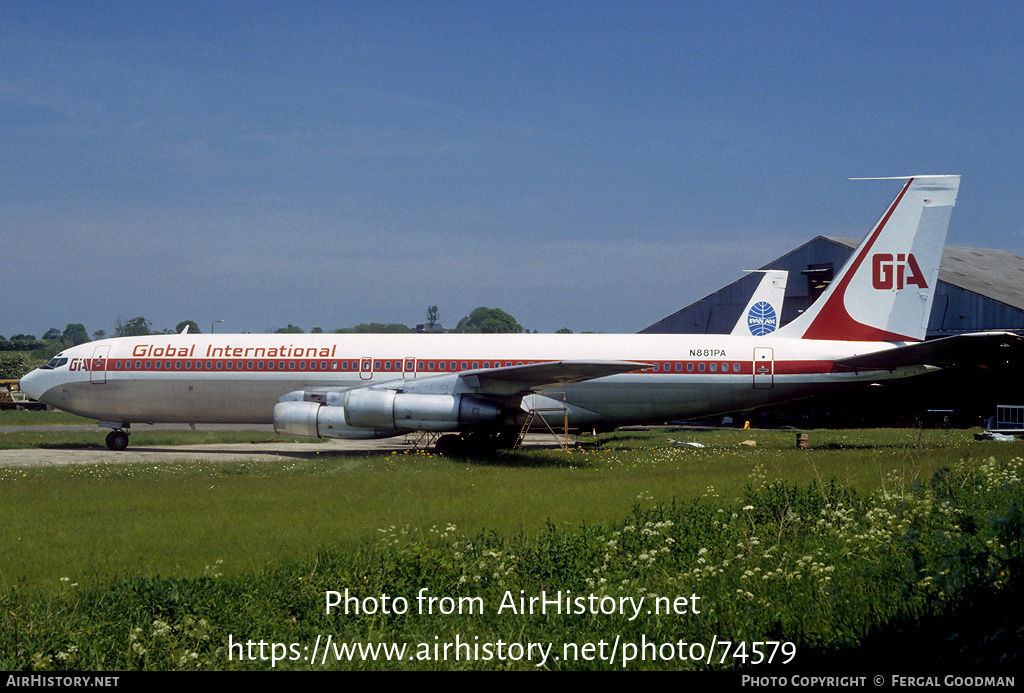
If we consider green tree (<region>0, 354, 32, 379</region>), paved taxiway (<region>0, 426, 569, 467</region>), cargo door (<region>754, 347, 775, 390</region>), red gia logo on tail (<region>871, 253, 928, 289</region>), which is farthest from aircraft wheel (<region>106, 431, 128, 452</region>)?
green tree (<region>0, 354, 32, 379</region>)

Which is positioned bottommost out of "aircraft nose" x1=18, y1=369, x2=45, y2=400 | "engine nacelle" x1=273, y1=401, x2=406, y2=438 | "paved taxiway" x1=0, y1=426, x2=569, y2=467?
"paved taxiway" x1=0, y1=426, x2=569, y2=467

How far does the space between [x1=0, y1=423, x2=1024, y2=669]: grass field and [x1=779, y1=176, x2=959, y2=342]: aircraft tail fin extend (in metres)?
10.0

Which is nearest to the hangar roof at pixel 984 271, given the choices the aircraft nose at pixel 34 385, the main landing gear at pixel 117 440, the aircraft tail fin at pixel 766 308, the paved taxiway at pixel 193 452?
the aircraft tail fin at pixel 766 308

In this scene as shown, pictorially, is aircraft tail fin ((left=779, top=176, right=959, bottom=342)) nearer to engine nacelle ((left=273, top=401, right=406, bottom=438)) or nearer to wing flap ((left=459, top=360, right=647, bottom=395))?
wing flap ((left=459, top=360, right=647, bottom=395))

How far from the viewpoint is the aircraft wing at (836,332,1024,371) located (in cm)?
1884

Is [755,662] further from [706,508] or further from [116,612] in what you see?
[116,612]

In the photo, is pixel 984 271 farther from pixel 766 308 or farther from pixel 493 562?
pixel 493 562

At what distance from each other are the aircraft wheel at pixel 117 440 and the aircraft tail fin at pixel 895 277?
809 inches

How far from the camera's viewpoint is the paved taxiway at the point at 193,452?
22.3 metres

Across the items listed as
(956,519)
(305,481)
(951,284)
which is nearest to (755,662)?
(956,519)

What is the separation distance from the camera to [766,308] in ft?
117

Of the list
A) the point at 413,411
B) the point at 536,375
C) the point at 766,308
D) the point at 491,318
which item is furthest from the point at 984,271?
the point at 491,318

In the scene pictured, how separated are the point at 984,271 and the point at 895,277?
83.0 feet

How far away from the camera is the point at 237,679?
19.3 ft
